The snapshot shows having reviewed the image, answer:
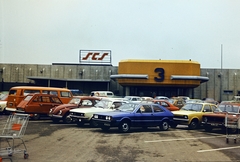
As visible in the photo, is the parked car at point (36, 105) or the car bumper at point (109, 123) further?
the parked car at point (36, 105)

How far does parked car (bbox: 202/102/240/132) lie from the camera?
16.7m

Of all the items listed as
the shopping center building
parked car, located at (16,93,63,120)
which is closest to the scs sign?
the shopping center building

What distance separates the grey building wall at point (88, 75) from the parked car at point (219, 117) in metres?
38.2

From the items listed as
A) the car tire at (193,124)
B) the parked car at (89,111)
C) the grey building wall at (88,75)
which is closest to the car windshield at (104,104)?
the parked car at (89,111)

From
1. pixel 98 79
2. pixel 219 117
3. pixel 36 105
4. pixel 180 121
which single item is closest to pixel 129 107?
pixel 180 121

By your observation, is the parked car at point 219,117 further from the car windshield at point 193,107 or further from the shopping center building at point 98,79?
the shopping center building at point 98,79

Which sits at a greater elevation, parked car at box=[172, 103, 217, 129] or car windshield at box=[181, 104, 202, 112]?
car windshield at box=[181, 104, 202, 112]

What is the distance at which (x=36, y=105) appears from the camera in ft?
67.8

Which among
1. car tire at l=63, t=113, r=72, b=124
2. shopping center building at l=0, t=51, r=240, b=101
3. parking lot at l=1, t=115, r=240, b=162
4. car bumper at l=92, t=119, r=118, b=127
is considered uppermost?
shopping center building at l=0, t=51, r=240, b=101

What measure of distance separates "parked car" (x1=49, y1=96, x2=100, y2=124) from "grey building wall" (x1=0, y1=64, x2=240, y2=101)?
1397 inches

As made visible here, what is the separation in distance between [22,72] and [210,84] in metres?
32.5

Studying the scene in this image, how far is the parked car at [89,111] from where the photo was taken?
17328 mm

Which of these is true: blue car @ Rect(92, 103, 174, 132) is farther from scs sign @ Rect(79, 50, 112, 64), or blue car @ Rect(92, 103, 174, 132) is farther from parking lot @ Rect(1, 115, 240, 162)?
scs sign @ Rect(79, 50, 112, 64)

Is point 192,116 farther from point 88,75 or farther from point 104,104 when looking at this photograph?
point 88,75
